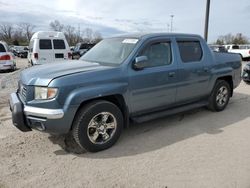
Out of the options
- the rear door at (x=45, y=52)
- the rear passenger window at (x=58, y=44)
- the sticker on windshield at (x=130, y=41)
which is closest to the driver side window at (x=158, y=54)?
the sticker on windshield at (x=130, y=41)

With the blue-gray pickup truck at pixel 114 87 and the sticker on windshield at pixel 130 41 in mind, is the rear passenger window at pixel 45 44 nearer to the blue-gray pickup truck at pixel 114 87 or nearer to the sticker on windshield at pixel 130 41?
the blue-gray pickup truck at pixel 114 87

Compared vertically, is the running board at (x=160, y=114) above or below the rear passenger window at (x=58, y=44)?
below

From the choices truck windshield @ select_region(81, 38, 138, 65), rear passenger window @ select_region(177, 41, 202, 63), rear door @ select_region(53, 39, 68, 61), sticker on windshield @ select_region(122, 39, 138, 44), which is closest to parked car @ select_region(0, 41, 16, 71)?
rear door @ select_region(53, 39, 68, 61)

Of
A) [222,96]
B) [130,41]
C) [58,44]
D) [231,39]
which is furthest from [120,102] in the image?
[231,39]

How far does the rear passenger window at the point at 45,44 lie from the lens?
12.5 m

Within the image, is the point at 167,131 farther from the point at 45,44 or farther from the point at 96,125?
the point at 45,44

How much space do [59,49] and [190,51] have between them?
885 cm

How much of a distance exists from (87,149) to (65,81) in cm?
108

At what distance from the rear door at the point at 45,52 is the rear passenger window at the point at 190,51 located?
8.57m

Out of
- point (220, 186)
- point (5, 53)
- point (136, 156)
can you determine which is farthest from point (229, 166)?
point (5, 53)

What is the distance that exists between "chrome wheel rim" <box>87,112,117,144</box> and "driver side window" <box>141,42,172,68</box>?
114cm

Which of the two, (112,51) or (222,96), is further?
(222,96)

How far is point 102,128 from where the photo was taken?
406cm

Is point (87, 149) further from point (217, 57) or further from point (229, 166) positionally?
point (217, 57)
